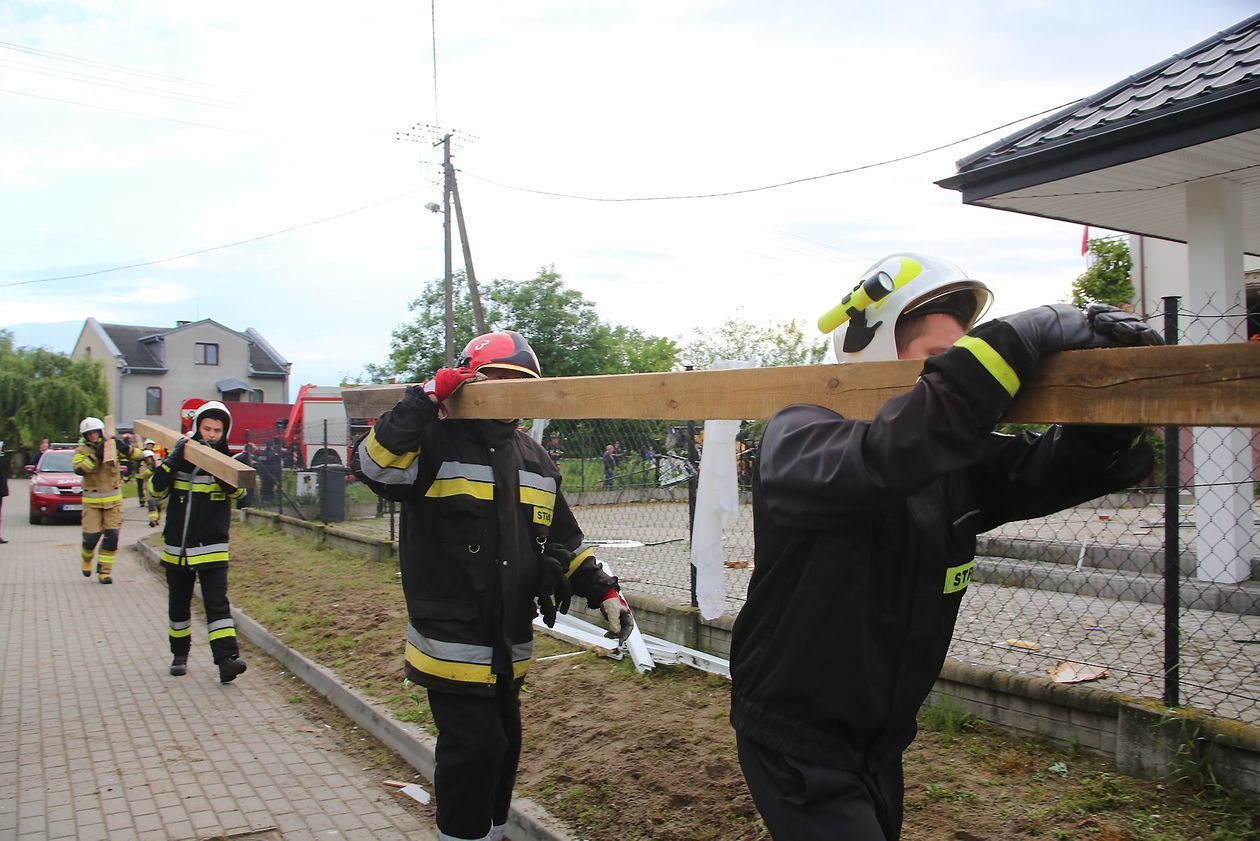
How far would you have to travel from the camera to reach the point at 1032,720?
14.3ft

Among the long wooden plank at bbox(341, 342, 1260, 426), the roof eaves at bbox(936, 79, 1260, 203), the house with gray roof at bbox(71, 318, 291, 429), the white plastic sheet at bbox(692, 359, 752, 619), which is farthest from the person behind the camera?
the house with gray roof at bbox(71, 318, 291, 429)

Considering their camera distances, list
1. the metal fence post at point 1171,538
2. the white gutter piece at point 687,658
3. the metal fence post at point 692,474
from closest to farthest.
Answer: the metal fence post at point 1171,538 → the white gutter piece at point 687,658 → the metal fence post at point 692,474

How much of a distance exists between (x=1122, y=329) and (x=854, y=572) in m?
0.69

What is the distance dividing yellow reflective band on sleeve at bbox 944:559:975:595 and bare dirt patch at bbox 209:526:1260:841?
1856mm

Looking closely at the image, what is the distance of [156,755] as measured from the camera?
556 cm

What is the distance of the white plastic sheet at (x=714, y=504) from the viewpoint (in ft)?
17.1

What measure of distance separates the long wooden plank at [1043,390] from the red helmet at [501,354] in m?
0.67

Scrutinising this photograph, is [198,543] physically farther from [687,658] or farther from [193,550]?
[687,658]

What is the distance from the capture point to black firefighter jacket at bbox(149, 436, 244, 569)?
7211mm

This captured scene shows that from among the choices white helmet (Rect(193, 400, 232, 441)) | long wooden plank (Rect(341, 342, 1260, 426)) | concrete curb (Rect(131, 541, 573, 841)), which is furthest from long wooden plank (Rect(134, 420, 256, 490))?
long wooden plank (Rect(341, 342, 1260, 426))

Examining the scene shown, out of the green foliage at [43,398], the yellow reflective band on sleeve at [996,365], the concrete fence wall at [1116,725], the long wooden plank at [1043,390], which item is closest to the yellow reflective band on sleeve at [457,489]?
the long wooden plank at [1043,390]

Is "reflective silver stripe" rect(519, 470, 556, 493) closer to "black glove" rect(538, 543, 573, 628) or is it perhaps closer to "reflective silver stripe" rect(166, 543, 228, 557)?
"black glove" rect(538, 543, 573, 628)

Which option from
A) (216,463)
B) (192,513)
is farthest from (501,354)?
(192,513)

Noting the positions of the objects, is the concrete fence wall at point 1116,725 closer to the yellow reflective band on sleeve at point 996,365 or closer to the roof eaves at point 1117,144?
the yellow reflective band on sleeve at point 996,365
